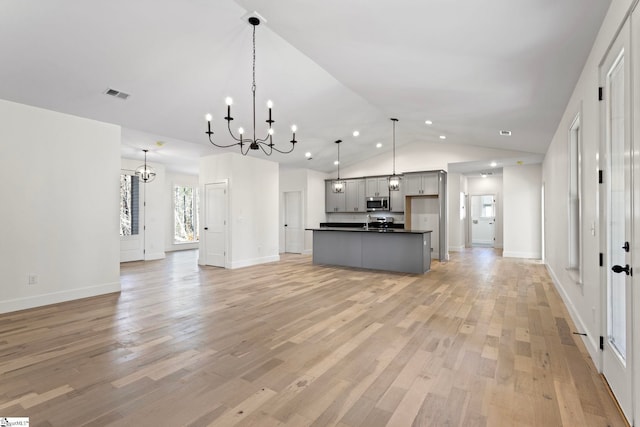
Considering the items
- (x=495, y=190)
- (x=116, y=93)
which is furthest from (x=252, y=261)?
(x=495, y=190)

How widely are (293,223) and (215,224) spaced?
3.14 m

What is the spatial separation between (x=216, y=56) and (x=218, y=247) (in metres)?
4.74

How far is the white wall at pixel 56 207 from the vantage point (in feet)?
13.3

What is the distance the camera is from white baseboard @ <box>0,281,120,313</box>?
13.2ft

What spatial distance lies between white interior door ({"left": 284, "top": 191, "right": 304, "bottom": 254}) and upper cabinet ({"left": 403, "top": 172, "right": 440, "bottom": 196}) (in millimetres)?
3440

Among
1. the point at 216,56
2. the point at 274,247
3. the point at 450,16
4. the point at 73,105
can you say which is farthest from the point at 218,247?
the point at 450,16

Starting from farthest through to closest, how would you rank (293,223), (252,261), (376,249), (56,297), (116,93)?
(293,223) < (252,261) < (376,249) < (56,297) < (116,93)

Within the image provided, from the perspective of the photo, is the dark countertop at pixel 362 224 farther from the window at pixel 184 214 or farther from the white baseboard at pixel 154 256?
the white baseboard at pixel 154 256

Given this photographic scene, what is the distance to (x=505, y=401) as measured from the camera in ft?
6.59

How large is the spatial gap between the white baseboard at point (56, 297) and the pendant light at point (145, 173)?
447 cm

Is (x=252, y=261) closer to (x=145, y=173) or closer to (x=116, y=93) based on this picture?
(x=145, y=173)

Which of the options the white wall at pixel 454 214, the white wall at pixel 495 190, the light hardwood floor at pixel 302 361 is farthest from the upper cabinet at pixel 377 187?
the light hardwood floor at pixel 302 361

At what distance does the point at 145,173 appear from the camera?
8.52 meters

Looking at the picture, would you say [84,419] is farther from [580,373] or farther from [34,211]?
[34,211]
